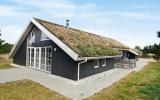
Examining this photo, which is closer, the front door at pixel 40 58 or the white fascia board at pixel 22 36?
the front door at pixel 40 58

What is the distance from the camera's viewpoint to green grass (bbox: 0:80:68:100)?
1221 cm

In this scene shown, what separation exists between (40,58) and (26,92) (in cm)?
738

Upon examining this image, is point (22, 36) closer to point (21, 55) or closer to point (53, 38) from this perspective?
point (21, 55)

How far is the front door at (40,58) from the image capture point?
19359mm

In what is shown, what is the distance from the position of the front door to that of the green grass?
4.01 metres

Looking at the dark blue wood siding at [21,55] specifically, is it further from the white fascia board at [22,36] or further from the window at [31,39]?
the window at [31,39]

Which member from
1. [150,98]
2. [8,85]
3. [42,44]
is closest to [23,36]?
[42,44]

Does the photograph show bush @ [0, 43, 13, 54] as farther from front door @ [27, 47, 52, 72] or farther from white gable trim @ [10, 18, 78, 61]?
front door @ [27, 47, 52, 72]

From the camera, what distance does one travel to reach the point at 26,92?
1322cm

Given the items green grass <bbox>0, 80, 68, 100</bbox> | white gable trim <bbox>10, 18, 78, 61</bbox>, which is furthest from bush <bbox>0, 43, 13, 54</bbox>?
green grass <bbox>0, 80, 68, 100</bbox>

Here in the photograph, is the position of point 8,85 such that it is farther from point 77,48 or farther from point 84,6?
point 84,6

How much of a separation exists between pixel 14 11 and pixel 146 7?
14114 mm

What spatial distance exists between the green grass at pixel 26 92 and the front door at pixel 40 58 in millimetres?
4013

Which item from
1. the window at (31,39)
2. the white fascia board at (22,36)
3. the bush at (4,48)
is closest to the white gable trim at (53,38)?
the white fascia board at (22,36)
